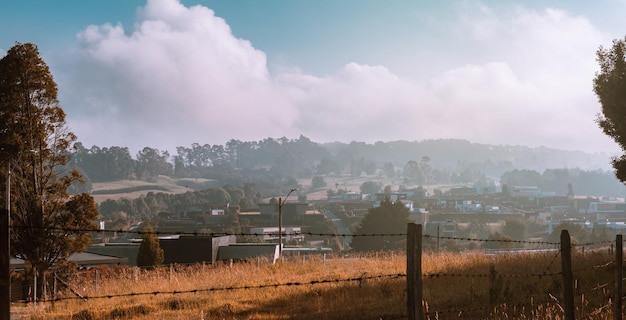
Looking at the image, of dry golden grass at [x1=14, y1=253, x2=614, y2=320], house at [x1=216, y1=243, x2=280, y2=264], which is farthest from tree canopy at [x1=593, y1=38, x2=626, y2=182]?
house at [x1=216, y1=243, x2=280, y2=264]

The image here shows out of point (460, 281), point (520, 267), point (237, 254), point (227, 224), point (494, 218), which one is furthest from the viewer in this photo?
point (494, 218)

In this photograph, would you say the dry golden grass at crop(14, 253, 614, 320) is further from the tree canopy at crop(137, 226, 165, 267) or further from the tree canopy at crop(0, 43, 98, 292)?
the tree canopy at crop(137, 226, 165, 267)

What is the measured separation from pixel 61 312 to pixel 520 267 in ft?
49.5

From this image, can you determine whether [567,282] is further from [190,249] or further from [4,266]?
[190,249]

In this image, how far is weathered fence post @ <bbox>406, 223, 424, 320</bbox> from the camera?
717 cm

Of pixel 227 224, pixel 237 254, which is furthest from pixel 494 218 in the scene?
pixel 237 254

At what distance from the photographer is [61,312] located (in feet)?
56.2

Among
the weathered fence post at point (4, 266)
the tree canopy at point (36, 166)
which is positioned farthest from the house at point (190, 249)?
the weathered fence post at point (4, 266)

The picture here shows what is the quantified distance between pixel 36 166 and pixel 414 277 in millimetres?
20718

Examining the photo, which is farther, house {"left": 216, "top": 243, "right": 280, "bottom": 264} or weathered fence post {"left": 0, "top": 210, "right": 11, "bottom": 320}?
house {"left": 216, "top": 243, "right": 280, "bottom": 264}

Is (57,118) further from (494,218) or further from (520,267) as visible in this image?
(494,218)

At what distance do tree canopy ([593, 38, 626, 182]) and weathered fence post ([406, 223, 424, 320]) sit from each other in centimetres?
2168

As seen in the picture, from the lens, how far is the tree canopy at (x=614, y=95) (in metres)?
25.9

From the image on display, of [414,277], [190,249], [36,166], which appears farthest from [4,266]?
[190,249]
